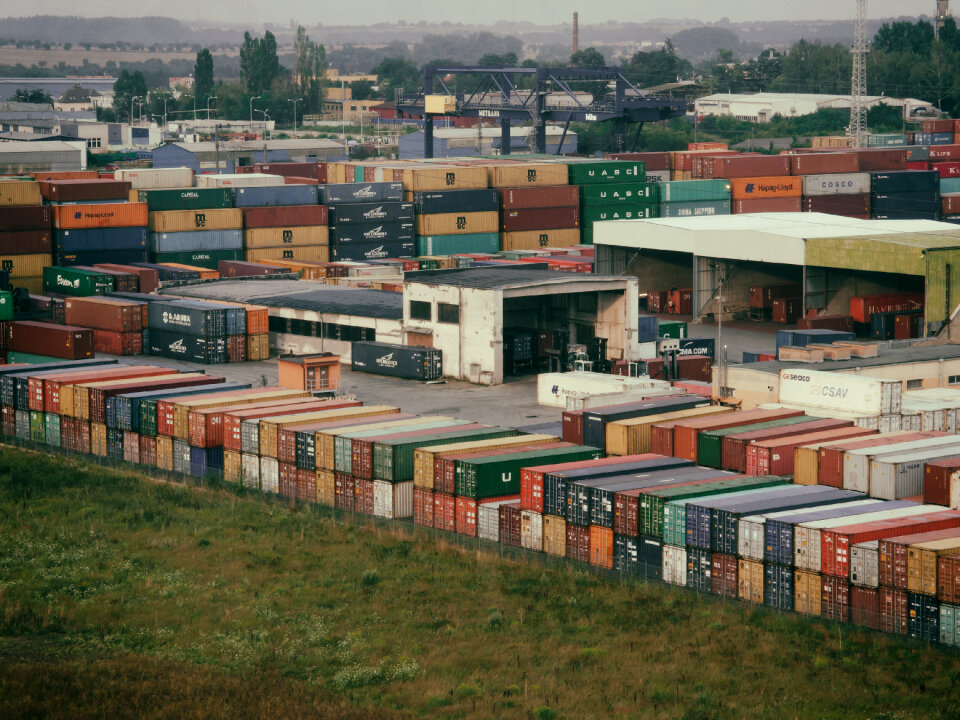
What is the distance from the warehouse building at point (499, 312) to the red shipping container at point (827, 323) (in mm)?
10507

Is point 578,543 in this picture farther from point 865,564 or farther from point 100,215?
point 100,215

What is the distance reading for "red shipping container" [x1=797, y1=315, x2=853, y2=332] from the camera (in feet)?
246

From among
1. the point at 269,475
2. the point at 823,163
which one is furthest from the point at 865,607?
the point at 823,163

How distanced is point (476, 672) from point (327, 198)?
61818mm

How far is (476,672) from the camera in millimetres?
34188

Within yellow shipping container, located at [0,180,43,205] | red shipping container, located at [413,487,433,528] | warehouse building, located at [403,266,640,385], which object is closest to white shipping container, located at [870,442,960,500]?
red shipping container, located at [413,487,433,528]

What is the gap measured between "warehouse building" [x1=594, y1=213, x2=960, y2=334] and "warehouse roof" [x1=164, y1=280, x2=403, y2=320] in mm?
17134

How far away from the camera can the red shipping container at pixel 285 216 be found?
89250 mm

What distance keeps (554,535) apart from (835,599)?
8.33m

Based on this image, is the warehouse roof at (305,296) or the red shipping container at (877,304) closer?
the warehouse roof at (305,296)

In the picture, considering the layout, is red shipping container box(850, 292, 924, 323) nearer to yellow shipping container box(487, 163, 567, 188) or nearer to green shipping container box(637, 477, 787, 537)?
yellow shipping container box(487, 163, 567, 188)

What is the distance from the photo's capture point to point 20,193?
270 ft

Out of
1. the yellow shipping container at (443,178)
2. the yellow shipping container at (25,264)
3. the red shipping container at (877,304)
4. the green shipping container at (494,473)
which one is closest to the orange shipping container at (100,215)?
the yellow shipping container at (25,264)

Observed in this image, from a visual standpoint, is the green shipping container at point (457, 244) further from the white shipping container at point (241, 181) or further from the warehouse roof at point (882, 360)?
the warehouse roof at point (882, 360)
